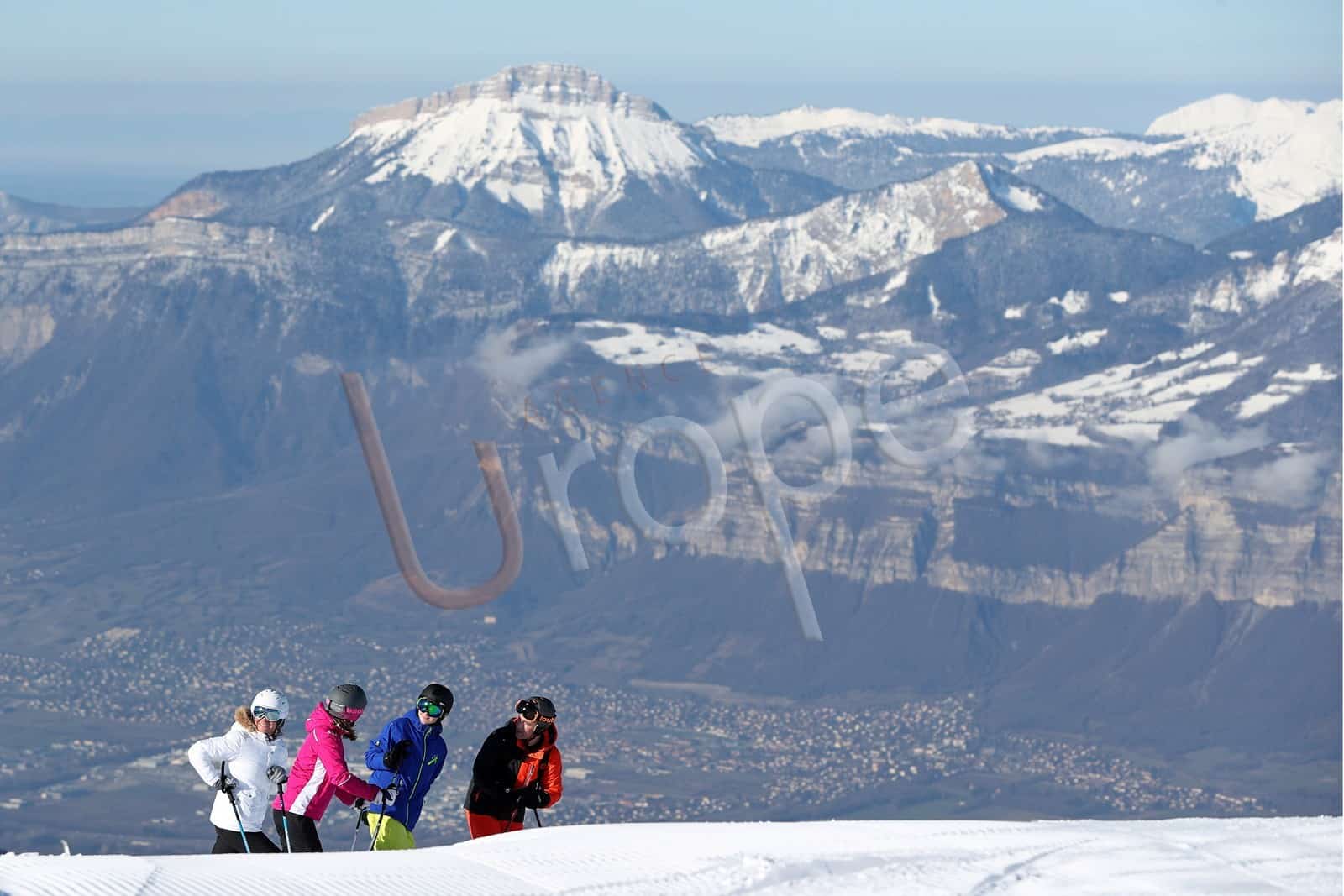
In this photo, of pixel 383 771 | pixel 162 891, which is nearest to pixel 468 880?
pixel 383 771

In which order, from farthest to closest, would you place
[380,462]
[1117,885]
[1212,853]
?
[380,462] → [1212,853] → [1117,885]

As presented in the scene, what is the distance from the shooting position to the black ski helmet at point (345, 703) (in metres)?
46.4

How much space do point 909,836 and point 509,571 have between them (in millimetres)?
31538

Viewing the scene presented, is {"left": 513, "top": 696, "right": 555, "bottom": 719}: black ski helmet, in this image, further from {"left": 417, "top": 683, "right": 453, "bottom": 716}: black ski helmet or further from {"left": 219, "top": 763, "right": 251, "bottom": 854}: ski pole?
{"left": 219, "top": 763, "right": 251, "bottom": 854}: ski pole

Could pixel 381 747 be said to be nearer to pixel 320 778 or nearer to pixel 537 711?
pixel 320 778

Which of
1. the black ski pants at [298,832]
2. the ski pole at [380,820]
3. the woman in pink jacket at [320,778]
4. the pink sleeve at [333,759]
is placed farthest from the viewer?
the ski pole at [380,820]

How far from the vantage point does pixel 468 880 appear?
46.5m

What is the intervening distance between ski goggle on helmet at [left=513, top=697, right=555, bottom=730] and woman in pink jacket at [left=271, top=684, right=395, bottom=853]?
332 centimetres

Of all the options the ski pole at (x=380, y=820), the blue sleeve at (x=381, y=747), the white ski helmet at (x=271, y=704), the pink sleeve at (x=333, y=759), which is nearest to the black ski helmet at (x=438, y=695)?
the blue sleeve at (x=381, y=747)

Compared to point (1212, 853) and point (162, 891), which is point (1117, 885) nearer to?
point (1212, 853)

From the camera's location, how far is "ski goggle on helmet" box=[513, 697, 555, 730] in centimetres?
4997

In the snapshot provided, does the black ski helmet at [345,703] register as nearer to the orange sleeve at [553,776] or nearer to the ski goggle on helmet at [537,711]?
the ski goggle on helmet at [537,711]

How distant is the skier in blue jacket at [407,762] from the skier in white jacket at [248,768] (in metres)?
2.34

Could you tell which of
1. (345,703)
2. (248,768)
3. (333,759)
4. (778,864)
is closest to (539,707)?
(333,759)
